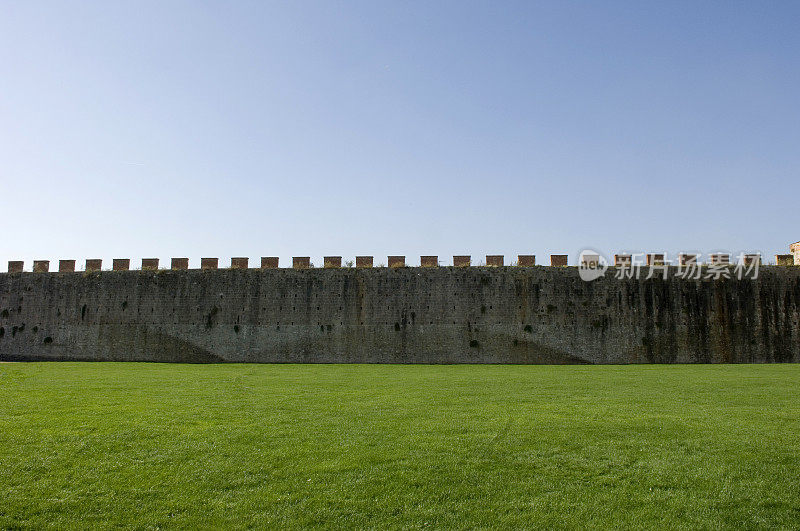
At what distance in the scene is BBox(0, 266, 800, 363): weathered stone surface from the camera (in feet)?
77.5

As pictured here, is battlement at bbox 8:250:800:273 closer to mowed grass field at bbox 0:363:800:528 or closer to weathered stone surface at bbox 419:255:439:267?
weathered stone surface at bbox 419:255:439:267

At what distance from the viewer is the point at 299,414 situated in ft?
30.5

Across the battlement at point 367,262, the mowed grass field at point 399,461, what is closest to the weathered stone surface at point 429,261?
the battlement at point 367,262

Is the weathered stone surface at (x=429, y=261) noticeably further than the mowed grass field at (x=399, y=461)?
Yes

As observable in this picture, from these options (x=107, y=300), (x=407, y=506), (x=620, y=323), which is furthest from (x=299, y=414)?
(x=107, y=300)

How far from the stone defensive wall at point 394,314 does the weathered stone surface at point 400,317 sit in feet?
0.14

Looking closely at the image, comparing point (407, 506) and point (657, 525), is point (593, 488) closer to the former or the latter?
point (657, 525)

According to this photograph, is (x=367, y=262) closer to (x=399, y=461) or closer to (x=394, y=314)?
(x=394, y=314)

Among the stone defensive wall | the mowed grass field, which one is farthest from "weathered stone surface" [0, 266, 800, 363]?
the mowed grass field

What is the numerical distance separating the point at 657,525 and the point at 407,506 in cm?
223

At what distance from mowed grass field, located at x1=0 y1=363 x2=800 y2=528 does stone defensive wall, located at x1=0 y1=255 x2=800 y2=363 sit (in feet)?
42.3

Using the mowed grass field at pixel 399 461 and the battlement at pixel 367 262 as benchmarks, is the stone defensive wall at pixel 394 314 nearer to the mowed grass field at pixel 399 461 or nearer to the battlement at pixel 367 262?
the battlement at pixel 367 262

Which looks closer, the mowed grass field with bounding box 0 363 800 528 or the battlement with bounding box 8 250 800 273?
the mowed grass field with bounding box 0 363 800 528

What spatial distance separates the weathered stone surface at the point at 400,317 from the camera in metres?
23.6
